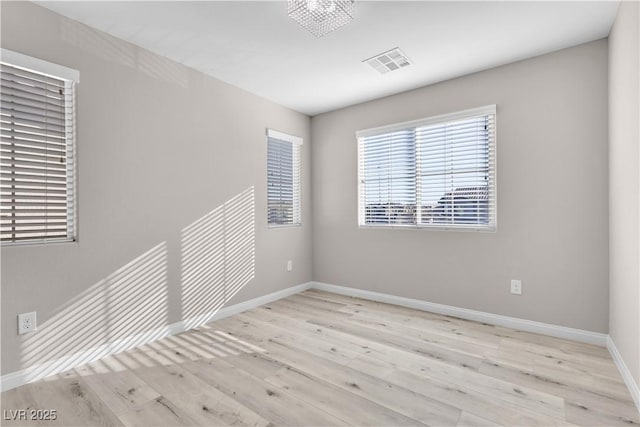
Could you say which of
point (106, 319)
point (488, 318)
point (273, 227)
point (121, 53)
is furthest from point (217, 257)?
point (488, 318)

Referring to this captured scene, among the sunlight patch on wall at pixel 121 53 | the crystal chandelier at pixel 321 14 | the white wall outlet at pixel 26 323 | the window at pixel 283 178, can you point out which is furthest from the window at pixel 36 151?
the window at pixel 283 178

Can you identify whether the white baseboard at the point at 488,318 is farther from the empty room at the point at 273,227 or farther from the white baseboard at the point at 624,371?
the white baseboard at the point at 624,371

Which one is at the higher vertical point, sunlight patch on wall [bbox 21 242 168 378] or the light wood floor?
sunlight patch on wall [bbox 21 242 168 378]

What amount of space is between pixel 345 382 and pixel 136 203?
2126 millimetres

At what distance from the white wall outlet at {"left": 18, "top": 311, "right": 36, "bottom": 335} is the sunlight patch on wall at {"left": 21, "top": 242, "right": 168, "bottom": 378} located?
39mm

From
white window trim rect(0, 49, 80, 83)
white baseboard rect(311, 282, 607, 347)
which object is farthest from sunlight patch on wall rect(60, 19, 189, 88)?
white baseboard rect(311, 282, 607, 347)

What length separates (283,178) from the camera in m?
4.12

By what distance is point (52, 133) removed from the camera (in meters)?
2.20

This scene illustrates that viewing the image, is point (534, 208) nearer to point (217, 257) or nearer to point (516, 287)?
point (516, 287)

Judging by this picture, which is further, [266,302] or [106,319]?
[266,302]

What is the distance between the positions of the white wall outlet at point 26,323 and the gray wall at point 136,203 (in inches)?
1.3

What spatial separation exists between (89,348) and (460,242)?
10.9 feet

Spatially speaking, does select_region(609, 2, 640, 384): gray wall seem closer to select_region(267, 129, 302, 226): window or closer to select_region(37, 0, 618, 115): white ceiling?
select_region(37, 0, 618, 115): white ceiling

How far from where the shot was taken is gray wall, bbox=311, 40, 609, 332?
256 cm
